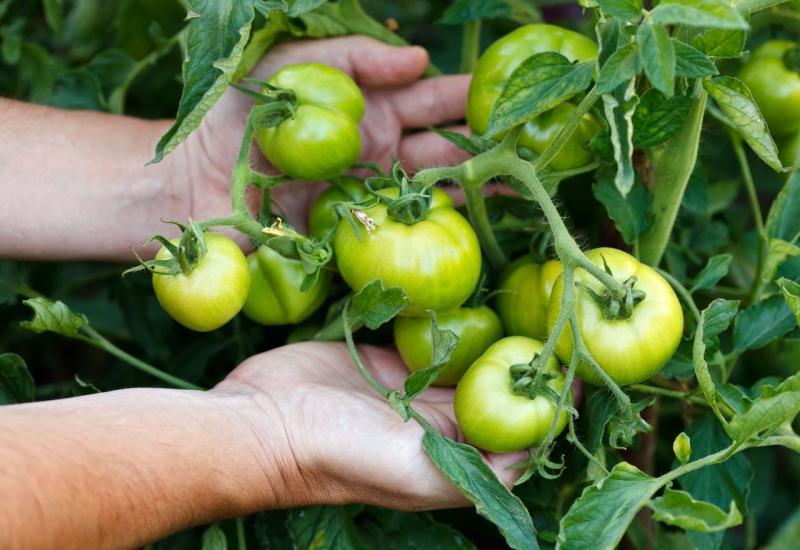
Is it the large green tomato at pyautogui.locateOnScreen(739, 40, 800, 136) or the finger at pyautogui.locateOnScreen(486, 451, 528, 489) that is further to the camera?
the large green tomato at pyautogui.locateOnScreen(739, 40, 800, 136)

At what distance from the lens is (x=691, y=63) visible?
741 millimetres

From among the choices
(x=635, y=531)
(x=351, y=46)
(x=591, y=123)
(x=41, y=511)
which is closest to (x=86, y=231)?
(x=351, y=46)

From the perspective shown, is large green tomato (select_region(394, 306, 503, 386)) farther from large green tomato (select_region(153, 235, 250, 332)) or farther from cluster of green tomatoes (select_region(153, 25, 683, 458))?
large green tomato (select_region(153, 235, 250, 332))

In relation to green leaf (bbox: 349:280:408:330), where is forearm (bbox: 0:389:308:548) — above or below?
below

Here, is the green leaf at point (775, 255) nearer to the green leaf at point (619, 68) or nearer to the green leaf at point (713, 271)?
the green leaf at point (713, 271)

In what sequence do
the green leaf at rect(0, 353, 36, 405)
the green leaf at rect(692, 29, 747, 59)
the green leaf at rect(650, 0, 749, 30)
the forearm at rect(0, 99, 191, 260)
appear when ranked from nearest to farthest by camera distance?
the green leaf at rect(650, 0, 749, 30) → the green leaf at rect(692, 29, 747, 59) → the green leaf at rect(0, 353, 36, 405) → the forearm at rect(0, 99, 191, 260)

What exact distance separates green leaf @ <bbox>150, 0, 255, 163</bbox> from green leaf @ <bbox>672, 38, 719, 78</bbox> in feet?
1.35

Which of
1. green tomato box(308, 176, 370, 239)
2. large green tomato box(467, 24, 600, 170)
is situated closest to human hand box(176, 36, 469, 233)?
green tomato box(308, 176, 370, 239)

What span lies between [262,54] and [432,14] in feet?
1.53

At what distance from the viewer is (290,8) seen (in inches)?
35.2

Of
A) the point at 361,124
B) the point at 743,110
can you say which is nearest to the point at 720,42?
the point at 743,110

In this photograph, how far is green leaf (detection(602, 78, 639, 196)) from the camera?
705mm

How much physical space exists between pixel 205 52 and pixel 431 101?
54 centimetres

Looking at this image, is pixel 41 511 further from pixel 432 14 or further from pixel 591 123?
pixel 432 14
